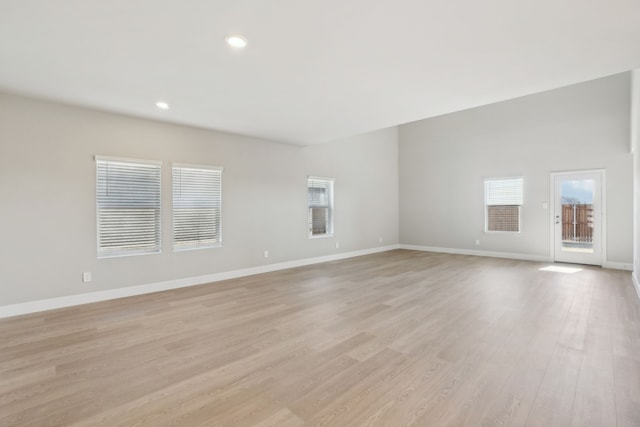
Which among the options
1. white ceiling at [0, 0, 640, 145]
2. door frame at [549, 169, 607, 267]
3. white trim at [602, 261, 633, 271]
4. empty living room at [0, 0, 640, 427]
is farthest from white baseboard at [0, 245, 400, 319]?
white trim at [602, 261, 633, 271]

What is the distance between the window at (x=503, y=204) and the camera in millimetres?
7355

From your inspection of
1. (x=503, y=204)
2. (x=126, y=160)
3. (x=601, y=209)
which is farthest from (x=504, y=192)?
(x=126, y=160)

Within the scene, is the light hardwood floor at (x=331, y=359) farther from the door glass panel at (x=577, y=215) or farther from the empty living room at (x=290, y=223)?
the door glass panel at (x=577, y=215)

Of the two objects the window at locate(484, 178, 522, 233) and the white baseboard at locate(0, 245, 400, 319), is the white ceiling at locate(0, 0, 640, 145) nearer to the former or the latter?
the white baseboard at locate(0, 245, 400, 319)

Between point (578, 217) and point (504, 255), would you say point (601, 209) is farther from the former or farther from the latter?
point (504, 255)

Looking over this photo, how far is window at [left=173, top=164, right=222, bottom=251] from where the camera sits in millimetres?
4954

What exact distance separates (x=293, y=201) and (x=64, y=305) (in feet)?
13.3

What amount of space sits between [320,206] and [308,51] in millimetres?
4727

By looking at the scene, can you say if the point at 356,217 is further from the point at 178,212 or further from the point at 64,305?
the point at 64,305

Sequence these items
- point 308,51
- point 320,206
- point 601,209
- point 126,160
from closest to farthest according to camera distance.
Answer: point 308,51 → point 126,160 → point 601,209 → point 320,206

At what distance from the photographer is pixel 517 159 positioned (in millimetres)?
7273

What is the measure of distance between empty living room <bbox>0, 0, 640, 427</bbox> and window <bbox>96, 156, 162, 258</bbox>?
3 cm

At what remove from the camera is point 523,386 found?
2.14m

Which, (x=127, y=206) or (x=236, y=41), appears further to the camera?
(x=127, y=206)
